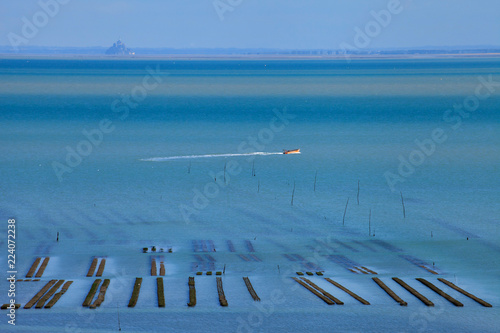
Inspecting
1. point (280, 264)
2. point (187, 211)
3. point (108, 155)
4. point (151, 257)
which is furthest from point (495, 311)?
point (108, 155)

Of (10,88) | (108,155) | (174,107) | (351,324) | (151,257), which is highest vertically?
(10,88)

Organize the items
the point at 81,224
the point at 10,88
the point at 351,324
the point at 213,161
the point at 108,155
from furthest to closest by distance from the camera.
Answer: the point at 10,88
the point at 108,155
the point at 213,161
the point at 81,224
the point at 351,324

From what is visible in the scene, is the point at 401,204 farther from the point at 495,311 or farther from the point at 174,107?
the point at 174,107

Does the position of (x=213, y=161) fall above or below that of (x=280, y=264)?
above

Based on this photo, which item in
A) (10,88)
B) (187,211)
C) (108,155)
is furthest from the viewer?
(10,88)

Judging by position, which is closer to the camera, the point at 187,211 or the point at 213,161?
the point at 187,211

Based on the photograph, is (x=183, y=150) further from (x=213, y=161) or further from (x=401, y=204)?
(x=401, y=204)

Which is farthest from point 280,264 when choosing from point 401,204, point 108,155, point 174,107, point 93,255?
point 174,107
